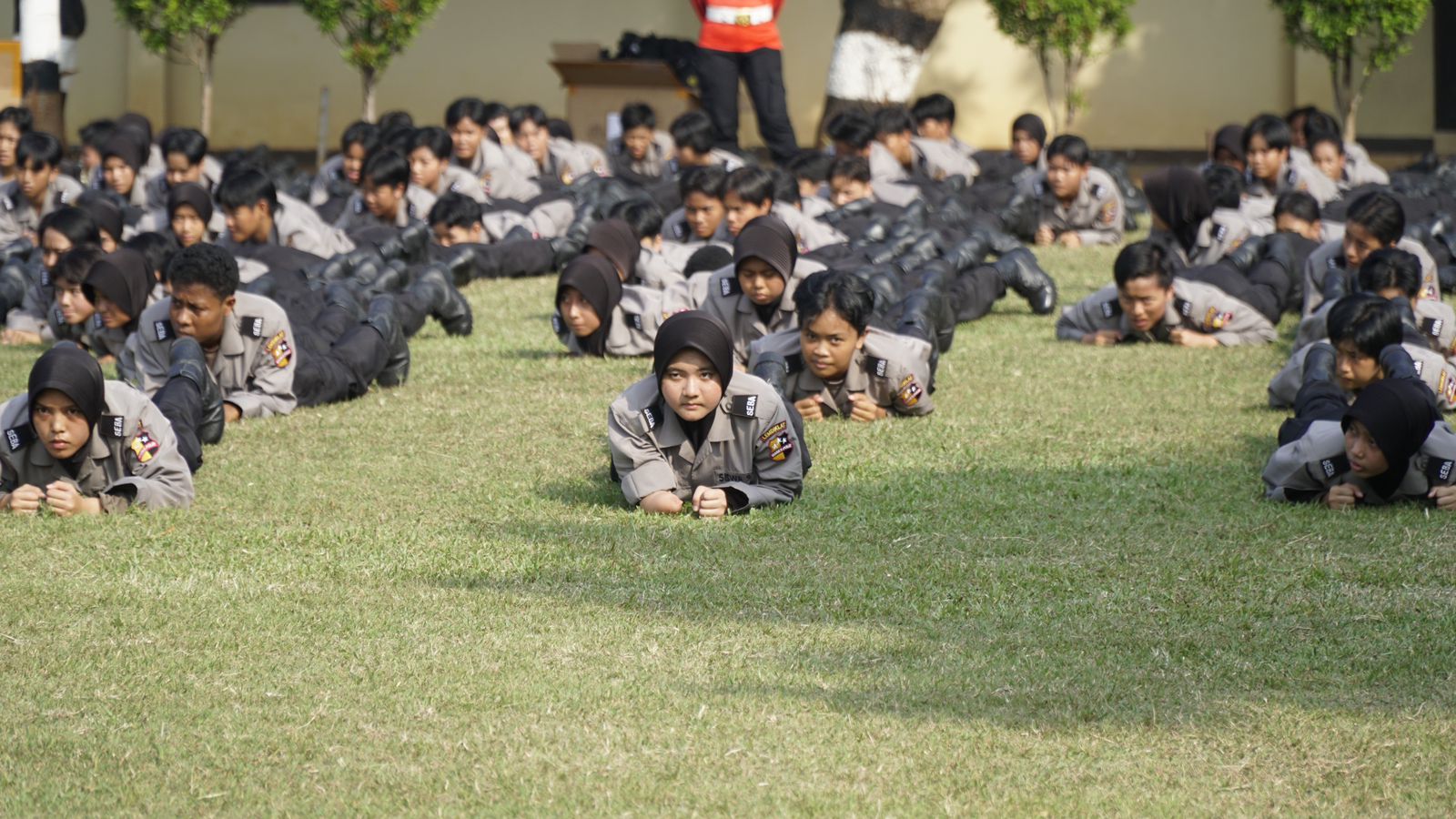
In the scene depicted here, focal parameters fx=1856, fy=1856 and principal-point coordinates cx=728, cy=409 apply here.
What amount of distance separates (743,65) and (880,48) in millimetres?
1562

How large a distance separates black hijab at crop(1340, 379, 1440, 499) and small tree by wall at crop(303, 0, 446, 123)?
9.55 m

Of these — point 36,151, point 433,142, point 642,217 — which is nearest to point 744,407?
point 642,217

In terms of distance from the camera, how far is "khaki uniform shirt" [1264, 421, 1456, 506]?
4.45 meters

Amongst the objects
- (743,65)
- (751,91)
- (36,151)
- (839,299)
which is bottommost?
(36,151)

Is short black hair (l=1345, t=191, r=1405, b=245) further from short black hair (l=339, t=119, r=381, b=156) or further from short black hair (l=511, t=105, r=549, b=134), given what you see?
short black hair (l=511, t=105, r=549, b=134)

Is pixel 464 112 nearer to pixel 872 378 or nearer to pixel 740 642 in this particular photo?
pixel 872 378

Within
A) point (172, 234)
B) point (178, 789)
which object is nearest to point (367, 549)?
point (178, 789)

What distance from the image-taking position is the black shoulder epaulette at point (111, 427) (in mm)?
4555

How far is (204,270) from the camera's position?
561 cm

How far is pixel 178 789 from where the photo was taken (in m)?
2.74

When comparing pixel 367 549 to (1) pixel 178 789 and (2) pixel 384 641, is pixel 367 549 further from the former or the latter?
(1) pixel 178 789

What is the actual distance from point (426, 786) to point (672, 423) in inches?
74.7

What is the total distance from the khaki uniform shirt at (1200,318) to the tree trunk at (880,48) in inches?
231

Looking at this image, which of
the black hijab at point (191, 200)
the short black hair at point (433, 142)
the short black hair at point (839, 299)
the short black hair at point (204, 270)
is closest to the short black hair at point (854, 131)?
the short black hair at point (433, 142)
